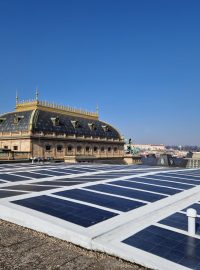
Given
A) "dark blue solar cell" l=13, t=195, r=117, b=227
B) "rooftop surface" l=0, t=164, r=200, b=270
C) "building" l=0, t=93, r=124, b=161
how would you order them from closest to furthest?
1. "rooftop surface" l=0, t=164, r=200, b=270
2. "dark blue solar cell" l=13, t=195, r=117, b=227
3. "building" l=0, t=93, r=124, b=161

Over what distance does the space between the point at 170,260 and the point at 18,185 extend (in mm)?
16029

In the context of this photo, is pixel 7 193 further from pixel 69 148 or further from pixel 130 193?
pixel 69 148

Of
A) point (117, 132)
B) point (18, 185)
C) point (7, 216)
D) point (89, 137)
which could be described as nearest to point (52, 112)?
point (89, 137)

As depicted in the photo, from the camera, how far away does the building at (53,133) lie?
69812 millimetres

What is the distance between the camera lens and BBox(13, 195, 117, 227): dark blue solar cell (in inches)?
559

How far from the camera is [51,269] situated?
1079cm

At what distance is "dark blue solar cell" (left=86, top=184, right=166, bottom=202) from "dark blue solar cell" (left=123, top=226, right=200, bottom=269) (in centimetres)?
549

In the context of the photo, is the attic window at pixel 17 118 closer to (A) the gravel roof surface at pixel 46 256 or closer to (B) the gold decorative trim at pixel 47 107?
(B) the gold decorative trim at pixel 47 107

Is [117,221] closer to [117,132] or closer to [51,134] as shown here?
[51,134]

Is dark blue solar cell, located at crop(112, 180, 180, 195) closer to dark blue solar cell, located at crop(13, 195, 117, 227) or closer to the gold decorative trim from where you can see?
dark blue solar cell, located at crop(13, 195, 117, 227)

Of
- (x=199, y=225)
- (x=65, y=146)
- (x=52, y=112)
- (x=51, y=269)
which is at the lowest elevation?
(x=51, y=269)

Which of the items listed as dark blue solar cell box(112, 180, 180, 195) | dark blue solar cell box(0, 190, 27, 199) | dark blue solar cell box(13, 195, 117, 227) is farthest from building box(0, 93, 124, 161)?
dark blue solar cell box(13, 195, 117, 227)

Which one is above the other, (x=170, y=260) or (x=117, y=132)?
(x=117, y=132)

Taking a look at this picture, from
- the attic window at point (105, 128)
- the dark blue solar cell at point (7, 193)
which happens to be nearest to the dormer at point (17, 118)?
the attic window at point (105, 128)
